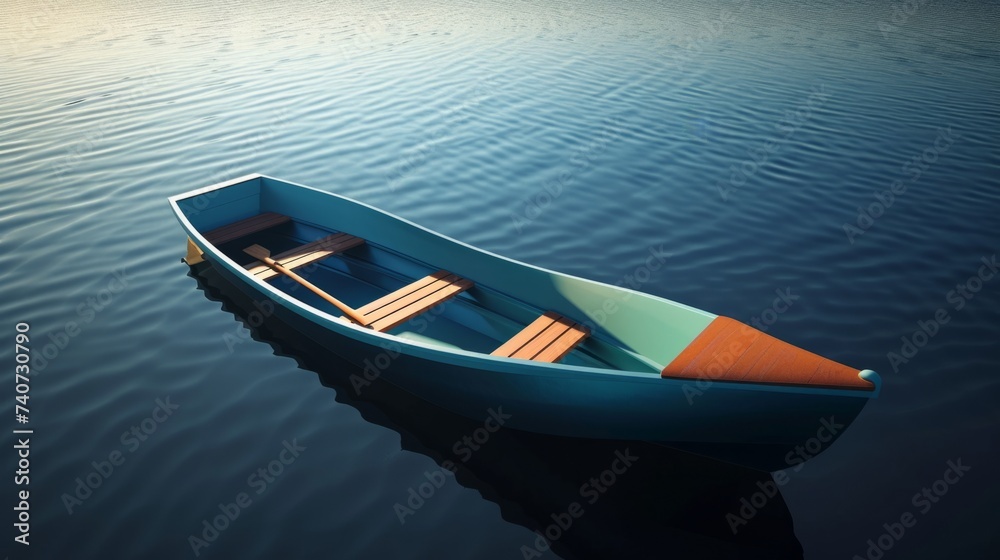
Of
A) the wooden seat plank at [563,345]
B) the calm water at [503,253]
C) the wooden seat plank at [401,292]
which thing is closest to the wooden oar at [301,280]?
the wooden seat plank at [401,292]

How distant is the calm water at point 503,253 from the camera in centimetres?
560

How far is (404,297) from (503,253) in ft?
8.60

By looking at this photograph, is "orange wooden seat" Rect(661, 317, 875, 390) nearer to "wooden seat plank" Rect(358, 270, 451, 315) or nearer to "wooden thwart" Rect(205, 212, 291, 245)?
"wooden seat plank" Rect(358, 270, 451, 315)

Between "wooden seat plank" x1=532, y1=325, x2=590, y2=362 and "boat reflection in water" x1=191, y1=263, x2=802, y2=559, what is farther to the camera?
"wooden seat plank" x1=532, y1=325, x2=590, y2=362

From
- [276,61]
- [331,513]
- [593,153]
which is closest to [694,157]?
[593,153]

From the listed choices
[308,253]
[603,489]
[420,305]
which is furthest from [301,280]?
[603,489]

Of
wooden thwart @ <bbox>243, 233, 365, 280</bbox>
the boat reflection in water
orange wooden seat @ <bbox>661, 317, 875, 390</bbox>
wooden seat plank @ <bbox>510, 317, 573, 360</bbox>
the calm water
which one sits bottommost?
the boat reflection in water

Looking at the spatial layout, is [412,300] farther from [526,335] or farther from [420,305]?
[526,335]

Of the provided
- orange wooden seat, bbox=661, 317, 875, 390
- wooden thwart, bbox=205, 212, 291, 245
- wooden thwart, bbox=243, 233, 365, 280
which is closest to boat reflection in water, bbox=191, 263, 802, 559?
orange wooden seat, bbox=661, 317, 875, 390

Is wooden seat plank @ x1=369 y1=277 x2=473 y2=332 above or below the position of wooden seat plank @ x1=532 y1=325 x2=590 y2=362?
below

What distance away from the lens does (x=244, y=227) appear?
9.42 m

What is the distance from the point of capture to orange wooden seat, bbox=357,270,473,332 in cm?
712

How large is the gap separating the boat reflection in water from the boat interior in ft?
2.82

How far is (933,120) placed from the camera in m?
15.1
